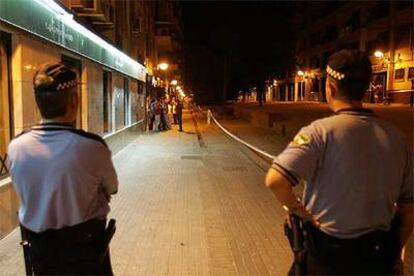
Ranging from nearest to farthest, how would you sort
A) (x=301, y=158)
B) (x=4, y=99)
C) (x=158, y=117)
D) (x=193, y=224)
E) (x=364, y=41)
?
(x=301, y=158), (x=193, y=224), (x=4, y=99), (x=158, y=117), (x=364, y=41)

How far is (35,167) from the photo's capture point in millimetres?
2639

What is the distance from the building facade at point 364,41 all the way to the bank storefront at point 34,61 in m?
28.5

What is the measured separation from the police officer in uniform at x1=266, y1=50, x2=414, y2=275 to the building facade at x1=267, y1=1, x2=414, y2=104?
36471mm

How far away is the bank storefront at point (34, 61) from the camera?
6.72 metres

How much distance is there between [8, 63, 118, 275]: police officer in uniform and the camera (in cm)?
263

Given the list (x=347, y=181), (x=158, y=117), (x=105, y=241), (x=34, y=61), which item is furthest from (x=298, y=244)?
(x=158, y=117)

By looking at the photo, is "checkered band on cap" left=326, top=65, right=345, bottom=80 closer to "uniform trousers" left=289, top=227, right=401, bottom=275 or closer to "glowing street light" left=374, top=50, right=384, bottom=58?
"uniform trousers" left=289, top=227, right=401, bottom=275

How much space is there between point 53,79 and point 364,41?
162 feet

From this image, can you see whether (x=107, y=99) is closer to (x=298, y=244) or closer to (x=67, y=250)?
(x=67, y=250)

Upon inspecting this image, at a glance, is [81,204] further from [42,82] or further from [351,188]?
[351,188]

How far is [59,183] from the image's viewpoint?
2.62 metres

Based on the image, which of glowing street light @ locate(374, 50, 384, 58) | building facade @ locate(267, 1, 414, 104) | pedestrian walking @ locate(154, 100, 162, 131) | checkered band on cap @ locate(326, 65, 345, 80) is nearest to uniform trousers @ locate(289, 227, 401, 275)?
checkered band on cap @ locate(326, 65, 345, 80)

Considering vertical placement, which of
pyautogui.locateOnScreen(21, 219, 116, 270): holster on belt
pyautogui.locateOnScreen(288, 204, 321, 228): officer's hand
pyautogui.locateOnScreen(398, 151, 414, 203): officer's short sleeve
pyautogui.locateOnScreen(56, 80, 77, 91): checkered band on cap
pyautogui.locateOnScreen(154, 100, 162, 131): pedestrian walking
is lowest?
pyautogui.locateOnScreen(154, 100, 162, 131): pedestrian walking

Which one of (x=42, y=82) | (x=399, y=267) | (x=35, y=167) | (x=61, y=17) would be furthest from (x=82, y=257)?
(x=61, y=17)
